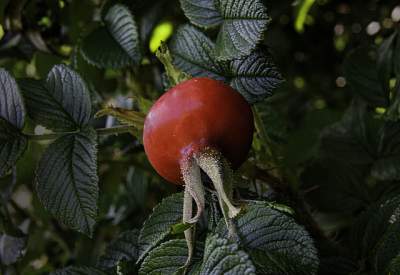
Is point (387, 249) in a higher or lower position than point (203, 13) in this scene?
lower

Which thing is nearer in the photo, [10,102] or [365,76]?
[10,102]

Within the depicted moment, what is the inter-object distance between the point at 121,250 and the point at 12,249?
0.29m

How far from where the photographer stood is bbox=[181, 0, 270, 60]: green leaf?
29.1 inches

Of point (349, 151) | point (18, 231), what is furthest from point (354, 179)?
point (18, 231)

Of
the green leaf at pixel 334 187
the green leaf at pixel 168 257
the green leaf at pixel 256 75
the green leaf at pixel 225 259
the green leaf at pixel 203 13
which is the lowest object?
the green leaf at pixel 334 187

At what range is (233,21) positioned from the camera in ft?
2.58

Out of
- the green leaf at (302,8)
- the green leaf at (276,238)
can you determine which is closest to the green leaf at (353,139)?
the green leaf at (302,8)

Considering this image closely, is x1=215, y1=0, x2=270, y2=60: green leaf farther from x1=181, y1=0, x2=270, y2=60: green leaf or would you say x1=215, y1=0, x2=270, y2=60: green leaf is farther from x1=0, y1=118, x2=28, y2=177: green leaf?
x1=0, y1=118, x2=28, y2=177: green leaf

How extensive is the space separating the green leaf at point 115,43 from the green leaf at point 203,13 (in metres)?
0.17

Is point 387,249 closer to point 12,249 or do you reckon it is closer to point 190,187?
point 190,187

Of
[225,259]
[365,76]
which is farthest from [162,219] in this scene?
[365,76]

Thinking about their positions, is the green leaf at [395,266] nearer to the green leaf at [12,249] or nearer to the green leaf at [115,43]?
the green leaf at [115,43]

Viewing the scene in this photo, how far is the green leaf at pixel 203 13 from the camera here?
2.73ft

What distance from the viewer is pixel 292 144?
1.52m
